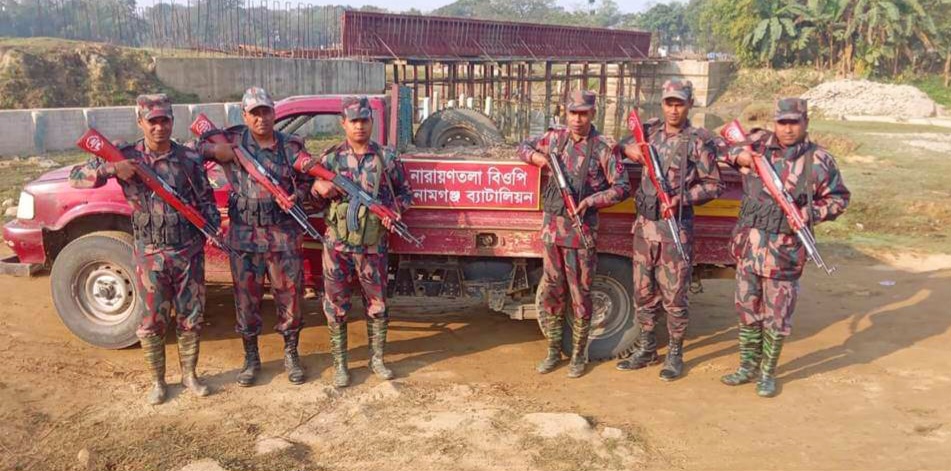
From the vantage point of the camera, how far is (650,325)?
4.92m

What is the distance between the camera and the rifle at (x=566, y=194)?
447cm

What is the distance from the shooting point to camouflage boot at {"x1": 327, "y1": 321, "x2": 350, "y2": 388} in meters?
4.61

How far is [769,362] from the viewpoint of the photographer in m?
4.54

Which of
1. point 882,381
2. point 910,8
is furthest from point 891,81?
point 882,381

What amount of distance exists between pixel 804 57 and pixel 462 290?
37499 millimetres

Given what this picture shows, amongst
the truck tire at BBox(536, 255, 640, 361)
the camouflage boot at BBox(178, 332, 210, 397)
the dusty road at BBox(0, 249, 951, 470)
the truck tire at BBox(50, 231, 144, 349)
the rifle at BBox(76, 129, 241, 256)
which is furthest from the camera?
the truck tire at BBox(536, 255, 640, 361)

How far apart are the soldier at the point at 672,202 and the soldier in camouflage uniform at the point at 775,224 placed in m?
0.22

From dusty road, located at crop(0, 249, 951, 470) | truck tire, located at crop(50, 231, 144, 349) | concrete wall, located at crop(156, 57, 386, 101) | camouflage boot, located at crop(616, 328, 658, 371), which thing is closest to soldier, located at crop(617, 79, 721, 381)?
camouflage boot, located at crop(616, 328, 658, 371)

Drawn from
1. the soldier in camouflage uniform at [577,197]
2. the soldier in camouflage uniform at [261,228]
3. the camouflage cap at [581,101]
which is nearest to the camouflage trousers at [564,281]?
the soldier in camouflage uniform at [577,197]

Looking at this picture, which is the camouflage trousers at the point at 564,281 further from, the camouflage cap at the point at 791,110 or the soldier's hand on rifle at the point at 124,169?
the soldier's hand on rifle at the point at 124,169

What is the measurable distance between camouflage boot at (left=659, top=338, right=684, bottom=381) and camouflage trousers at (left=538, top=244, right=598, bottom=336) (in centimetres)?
62

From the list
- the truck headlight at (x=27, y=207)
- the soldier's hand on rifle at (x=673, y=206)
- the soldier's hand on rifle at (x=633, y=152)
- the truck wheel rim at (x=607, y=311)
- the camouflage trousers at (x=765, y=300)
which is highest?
the soldier's hand on rifle at (x=633, y=152)

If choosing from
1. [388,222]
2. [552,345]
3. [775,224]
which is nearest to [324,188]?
[388,222]

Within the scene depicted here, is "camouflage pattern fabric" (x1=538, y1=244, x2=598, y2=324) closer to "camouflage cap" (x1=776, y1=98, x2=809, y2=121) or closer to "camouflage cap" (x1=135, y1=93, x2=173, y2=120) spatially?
"camouflage cap" (x1=776, y1=98, x2=809, y2=121)
